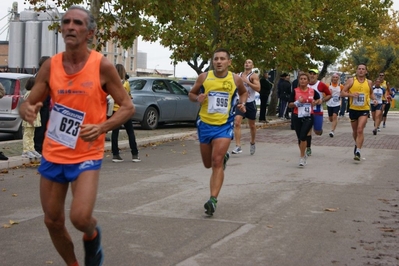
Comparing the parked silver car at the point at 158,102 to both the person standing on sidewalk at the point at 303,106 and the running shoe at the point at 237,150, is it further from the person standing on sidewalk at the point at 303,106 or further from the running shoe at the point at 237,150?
the person standing on sidewalk at the point at 303,106

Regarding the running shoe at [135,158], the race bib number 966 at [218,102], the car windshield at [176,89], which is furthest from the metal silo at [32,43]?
the race bib number 966 at [218,102]

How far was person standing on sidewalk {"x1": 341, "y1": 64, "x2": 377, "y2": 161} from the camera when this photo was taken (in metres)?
15.1

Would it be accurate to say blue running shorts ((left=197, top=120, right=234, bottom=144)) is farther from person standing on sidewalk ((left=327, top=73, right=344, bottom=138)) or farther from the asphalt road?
person standing on sidewalk ((left=327, top=73, right=344, bottom=138))

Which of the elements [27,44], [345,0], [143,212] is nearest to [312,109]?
[143,212]

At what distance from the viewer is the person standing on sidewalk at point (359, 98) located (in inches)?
595

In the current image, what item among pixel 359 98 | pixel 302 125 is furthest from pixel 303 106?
pixel 359 98

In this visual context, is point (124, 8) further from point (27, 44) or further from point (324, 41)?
point (324, 41)

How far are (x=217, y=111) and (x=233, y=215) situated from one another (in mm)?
1291

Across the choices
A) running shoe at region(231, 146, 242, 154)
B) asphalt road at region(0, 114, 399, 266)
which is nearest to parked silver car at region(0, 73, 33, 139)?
asphalt road at region(0, 114, 399, 266)

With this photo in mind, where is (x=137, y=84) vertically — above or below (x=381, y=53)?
below

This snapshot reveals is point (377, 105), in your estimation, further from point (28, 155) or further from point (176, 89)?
point (28, 155)

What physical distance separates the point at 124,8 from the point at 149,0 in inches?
46.3

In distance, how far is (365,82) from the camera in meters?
15.3

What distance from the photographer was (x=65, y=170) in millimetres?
5250
